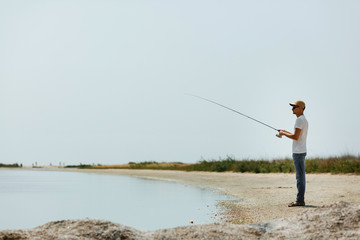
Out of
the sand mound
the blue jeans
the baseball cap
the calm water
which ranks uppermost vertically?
the baseball cap

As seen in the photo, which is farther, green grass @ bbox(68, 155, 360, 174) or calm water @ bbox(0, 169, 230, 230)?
green grass @ bbox(68, 155, 360, 174)

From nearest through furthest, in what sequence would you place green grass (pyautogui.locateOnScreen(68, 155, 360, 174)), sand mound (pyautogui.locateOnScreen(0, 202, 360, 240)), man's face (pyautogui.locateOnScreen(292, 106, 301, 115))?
1. sand mound (pyautogui.locateOnScreen(0, 202, 360, 240))
2. man's face (pyautogui.locateOnScreen(292, 106, 301, 115))
3. green grass (pyautogui.locateOnScreen(68, 155, 360, 174))

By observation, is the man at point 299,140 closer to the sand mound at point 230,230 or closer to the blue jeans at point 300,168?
the blue jeans at point 300,168

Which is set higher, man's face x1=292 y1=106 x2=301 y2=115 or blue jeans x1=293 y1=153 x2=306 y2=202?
man's face x1=292 y1=106 x2=301 y2=115

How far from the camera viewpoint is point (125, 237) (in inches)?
178

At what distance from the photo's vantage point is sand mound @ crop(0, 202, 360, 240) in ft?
14.8

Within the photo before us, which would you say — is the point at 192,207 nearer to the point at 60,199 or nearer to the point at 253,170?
the point at 60,199

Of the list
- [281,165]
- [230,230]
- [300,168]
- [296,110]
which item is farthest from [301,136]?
[281,165]

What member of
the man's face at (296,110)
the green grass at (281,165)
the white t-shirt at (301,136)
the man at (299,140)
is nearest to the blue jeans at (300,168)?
the man at (299,140)

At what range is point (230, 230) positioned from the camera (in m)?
4.91

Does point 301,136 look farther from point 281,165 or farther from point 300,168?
point 281,165

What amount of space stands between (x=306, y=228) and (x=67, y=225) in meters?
3.04

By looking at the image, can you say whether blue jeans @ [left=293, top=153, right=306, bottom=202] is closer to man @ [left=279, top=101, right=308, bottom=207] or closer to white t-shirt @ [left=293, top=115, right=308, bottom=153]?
man @ [left=279, top=101, right=308, bottom=207]

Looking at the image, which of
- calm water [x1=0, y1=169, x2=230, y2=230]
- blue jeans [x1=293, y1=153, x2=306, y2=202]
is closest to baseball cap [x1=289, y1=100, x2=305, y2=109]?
blue jeans [x1=293, y1=153, x2=306, y2=202]
